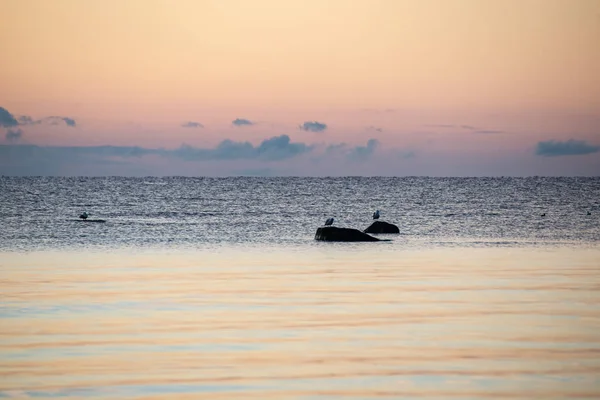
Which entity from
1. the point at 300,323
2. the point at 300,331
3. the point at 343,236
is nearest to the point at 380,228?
the point at 343,236

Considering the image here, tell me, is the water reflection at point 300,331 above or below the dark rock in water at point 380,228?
below

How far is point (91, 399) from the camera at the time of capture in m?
11.3

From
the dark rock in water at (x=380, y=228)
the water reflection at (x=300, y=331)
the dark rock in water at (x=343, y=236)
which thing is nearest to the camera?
the water reflection at (x=300, y=331)

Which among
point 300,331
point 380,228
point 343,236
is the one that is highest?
point 380,228

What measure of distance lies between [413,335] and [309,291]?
20.8 ft

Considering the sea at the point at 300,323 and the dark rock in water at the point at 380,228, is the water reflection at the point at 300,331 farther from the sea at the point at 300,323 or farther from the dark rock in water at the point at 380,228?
the dark rock in water at the point at 380,228

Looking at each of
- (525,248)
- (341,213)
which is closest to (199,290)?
(525,248)

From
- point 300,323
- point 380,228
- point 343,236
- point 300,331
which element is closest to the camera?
point 300,331

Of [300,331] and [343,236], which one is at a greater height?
[343,236]

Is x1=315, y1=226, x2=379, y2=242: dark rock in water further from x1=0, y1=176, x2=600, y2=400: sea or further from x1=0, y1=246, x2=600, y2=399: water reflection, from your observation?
x1=0, y1=246, x2=600, y2=399: water reflection

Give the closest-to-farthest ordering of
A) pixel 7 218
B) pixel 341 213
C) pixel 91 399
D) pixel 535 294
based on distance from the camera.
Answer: pixel 91 399 < pixel 535 294 < pixel 7 218 < pixel 341 213

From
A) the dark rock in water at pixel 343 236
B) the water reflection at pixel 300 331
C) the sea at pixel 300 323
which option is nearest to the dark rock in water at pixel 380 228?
the dark rock in water at pixel 343 236

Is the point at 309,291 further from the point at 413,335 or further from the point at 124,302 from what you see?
the point at 413,335

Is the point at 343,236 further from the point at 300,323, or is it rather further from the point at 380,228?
the point at 300,323
